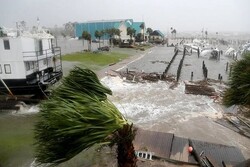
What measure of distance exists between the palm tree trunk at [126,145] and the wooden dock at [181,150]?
5.80 m

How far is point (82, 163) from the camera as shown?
41.5ft

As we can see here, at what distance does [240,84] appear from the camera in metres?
8.54

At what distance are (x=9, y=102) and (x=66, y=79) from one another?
1679 cm

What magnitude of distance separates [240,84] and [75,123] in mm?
6165

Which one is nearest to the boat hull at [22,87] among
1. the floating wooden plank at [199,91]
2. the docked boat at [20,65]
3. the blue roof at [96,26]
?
the docked boat at [20,65]

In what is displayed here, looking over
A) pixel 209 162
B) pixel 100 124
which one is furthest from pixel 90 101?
pixel 209 162

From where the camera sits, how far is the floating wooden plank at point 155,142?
42.3 ft

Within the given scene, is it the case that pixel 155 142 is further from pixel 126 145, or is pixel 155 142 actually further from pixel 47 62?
pixel 47 62

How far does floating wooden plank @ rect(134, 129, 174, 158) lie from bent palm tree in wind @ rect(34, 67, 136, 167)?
6.88 meters

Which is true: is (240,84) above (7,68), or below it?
above

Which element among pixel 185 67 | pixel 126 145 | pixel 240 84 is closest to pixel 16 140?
pixel 126 145

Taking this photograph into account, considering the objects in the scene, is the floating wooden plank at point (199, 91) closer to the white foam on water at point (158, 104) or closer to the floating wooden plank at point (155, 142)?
the white foam on water at point (158, 104)

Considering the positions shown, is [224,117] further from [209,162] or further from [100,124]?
[100,124]

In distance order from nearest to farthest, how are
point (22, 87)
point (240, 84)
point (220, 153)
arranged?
1. point (240, 84)
2. point (220, 153)
3. point (22, 87)
